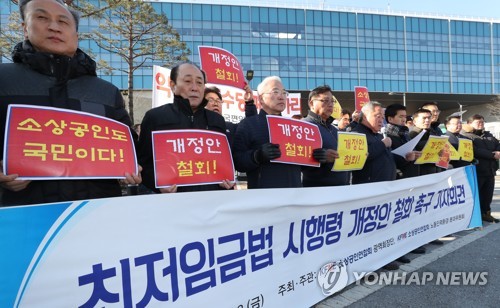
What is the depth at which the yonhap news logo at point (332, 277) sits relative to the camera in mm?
2672

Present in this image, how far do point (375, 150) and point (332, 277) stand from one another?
1.60 metres

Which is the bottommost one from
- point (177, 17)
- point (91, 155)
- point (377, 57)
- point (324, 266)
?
point (324, 266)

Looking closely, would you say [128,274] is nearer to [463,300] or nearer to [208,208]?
[208,208]

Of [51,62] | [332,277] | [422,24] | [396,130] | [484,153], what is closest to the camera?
[51,62]

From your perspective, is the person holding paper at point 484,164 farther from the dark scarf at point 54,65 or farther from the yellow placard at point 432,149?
the dark scarf at point 54,65

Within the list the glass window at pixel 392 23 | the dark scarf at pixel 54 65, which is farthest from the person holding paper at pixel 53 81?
the glass window at pixel 392 23

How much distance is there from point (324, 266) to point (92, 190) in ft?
5.97

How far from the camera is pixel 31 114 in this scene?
4.91ft

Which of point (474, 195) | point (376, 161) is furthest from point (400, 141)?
point (474, 195)

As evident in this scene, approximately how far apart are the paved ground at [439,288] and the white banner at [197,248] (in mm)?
190

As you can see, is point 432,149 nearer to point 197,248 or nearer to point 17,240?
point 197,248

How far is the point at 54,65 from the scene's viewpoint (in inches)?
68.1

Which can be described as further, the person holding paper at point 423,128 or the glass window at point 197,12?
the glass window at point 197,12

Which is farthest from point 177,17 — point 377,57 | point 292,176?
point 292,176
